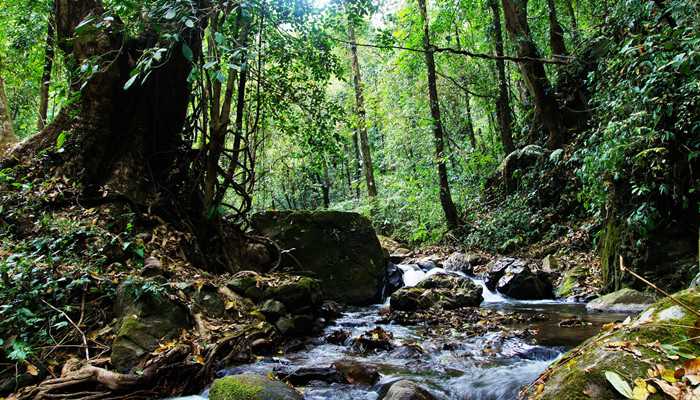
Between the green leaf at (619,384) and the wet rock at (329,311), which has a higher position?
the green leaf at (619,384)

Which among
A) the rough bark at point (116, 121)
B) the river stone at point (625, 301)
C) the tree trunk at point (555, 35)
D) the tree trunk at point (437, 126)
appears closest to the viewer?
the river stone at point (625, 301)

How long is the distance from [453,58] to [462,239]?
6.75m

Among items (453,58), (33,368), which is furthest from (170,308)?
(453,58)

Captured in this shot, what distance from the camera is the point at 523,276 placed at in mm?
9102

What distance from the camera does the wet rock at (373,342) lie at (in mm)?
5852

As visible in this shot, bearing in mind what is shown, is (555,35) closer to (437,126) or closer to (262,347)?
(437,126)

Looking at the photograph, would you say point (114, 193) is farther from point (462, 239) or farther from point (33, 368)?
point (462, 239)

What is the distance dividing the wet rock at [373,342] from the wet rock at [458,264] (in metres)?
6.51

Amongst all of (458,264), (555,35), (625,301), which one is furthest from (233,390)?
(555,35)

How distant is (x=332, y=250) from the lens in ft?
31.1

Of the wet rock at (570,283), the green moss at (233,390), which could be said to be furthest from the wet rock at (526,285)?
the green moss at (233,390)

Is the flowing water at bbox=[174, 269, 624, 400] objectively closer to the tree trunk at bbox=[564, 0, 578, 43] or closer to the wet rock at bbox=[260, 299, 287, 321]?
the wet rock at bbox=[260, 299, 287, 321]

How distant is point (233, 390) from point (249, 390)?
133mm

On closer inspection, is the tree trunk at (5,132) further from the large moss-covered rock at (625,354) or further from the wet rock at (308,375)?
the large moss-covered rock at (625,354)
